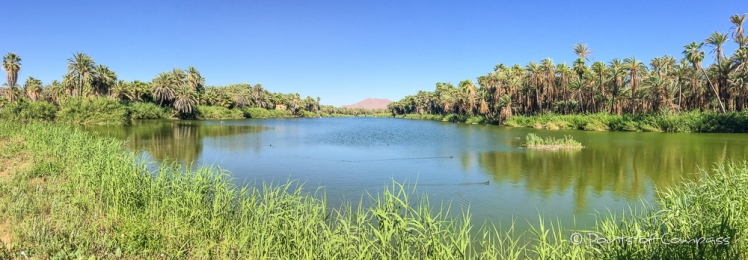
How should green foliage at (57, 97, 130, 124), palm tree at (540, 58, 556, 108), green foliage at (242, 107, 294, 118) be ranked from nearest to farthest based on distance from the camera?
green foliage at (57, 97, 130, 124) → palm tree at (540, 58, 556, 108) → green foliage at (242, 107, 294, 118)

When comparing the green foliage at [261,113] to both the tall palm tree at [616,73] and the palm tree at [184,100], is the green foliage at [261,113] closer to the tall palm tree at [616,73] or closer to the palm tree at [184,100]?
the palm tree at [184,100]

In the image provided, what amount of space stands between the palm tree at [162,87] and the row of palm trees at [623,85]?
60709 millimetres

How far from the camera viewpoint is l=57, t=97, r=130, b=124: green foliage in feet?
152

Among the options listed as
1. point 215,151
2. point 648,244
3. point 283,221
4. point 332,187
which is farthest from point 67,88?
point 648,244

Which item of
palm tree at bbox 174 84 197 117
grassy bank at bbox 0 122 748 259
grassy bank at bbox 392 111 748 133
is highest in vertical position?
palm tree at bbox 174 84 197 117

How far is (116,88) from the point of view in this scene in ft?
236

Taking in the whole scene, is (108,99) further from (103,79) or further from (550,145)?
(550,145)

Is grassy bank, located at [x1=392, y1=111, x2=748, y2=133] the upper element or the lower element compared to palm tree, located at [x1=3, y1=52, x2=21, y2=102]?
lower

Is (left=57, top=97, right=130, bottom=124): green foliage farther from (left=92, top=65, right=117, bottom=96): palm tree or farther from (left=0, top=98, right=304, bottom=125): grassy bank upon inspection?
(left=92, top=65, right=117, bottom=96): palm tree

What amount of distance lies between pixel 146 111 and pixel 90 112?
21.3 metres

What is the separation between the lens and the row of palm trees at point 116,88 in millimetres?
59781

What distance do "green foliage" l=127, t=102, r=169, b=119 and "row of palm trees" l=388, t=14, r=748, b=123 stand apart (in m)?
61.0

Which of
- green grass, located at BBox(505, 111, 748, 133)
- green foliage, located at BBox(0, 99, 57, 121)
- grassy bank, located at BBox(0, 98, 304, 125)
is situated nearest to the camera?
green grass, located at BBox(505, 111, 748, 133)

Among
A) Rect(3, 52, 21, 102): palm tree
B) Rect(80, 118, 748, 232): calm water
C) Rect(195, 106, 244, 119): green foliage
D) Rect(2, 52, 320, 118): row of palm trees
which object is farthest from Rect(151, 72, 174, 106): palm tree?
Rect(80, 118, 748, 232): calm water
